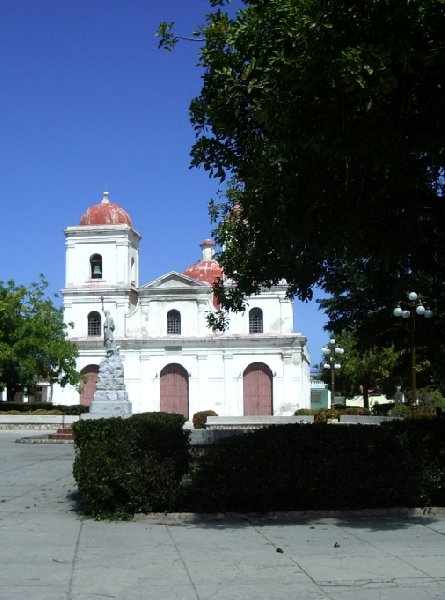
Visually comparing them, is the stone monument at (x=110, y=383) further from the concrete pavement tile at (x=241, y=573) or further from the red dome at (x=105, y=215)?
the concrete pavement tile at (x=241, y=573)

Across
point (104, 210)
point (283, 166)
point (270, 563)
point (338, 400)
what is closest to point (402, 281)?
point (283, 166)

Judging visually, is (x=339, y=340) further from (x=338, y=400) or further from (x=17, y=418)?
(x=17, y=418)

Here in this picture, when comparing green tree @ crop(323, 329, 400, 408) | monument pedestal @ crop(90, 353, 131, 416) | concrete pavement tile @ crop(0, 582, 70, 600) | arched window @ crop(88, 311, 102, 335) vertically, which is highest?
arched window @ crop(88, 311, 102, 335)

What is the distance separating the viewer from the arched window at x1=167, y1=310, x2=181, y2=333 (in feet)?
166

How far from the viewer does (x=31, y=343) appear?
132 feet

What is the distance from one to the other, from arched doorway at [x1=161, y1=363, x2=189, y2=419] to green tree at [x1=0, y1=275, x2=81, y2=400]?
806 centimetres

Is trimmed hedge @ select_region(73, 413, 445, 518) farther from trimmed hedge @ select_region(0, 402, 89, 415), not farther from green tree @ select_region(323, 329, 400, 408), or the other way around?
green tree @ select_region(323, 329, 400, 408)

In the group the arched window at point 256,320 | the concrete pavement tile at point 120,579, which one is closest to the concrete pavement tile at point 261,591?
the concrete pavement tile at point 120,579

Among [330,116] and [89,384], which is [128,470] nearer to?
[330,116]

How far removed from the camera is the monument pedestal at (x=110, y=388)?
99.8 ft

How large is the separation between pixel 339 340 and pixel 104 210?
62.3ft

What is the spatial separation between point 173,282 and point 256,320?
5.95m

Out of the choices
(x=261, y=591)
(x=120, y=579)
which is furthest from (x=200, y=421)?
(x=261, y=591)

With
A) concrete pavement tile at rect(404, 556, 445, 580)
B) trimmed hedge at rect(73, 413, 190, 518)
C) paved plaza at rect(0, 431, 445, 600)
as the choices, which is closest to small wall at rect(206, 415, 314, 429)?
paved plaza at rect(0, 431, 445, 600)
